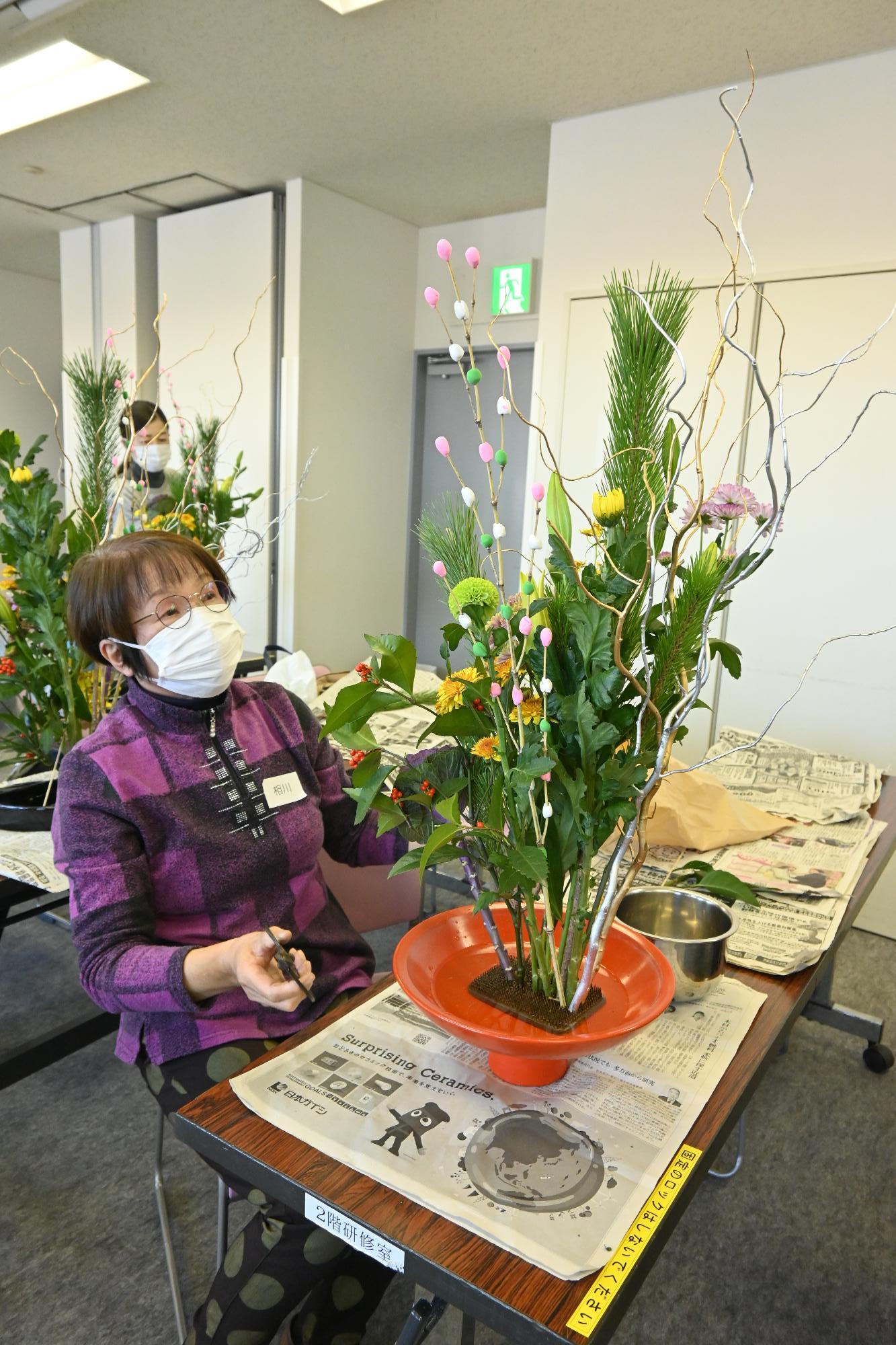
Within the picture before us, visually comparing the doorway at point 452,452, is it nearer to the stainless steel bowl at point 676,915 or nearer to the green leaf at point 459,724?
the stainless steel bowl at point 676,915

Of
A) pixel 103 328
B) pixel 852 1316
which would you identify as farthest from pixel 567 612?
pixel 103 328

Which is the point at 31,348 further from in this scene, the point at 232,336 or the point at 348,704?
the point at 348,704

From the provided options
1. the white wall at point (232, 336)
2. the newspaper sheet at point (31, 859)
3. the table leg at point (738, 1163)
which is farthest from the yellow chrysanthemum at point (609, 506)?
the white wall at point (232, 336)

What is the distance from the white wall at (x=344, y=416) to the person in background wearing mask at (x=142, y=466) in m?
1.82

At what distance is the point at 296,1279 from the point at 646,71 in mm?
A: 3504

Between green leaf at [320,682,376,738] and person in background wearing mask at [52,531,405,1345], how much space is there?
0.90 feet

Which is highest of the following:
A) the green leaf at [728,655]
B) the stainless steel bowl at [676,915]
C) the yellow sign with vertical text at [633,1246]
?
the green leaf at [728,655]

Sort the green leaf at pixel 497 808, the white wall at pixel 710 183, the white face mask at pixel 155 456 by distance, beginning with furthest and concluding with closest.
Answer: the white wall at pixel 710 183 < the white face mask at pixel 155 456 < the green leaf at pixel 497 808

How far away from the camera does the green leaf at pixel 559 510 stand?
82cm

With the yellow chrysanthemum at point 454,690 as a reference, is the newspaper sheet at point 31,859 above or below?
below

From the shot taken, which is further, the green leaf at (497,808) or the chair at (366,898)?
the chair at (366,898)

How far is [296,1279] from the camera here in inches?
40.4

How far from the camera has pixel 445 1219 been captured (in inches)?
29.0

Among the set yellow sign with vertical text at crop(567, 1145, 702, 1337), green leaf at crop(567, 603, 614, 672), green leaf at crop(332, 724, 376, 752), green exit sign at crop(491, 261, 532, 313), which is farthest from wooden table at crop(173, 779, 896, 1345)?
green exit sign at crop(491, 261, 532, 313)
